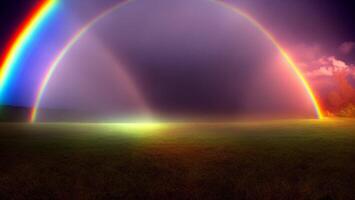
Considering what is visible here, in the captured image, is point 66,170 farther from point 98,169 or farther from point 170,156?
point 170,156

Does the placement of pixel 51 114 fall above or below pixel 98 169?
above

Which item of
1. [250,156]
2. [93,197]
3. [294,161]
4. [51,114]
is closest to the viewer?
[93,197]

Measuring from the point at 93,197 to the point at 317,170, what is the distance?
743 cm

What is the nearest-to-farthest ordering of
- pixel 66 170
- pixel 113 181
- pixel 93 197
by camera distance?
pixel 93 197 → pixel 113 181 → pixel 66 170

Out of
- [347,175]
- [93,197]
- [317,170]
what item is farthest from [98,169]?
[347,175]

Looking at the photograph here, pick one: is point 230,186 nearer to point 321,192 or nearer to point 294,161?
point 321,192

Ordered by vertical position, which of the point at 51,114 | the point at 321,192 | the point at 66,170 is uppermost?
the point at 51,114

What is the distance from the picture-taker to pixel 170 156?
40.5ft

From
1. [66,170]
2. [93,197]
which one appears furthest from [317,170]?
[66,170]

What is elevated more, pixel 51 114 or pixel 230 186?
pixel 51 114

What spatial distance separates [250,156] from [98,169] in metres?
6.47

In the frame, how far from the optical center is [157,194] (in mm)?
6809

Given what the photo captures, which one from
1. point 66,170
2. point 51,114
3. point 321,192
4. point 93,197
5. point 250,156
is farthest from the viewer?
point 51,114

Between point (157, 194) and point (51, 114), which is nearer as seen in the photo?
point (157, 194)
